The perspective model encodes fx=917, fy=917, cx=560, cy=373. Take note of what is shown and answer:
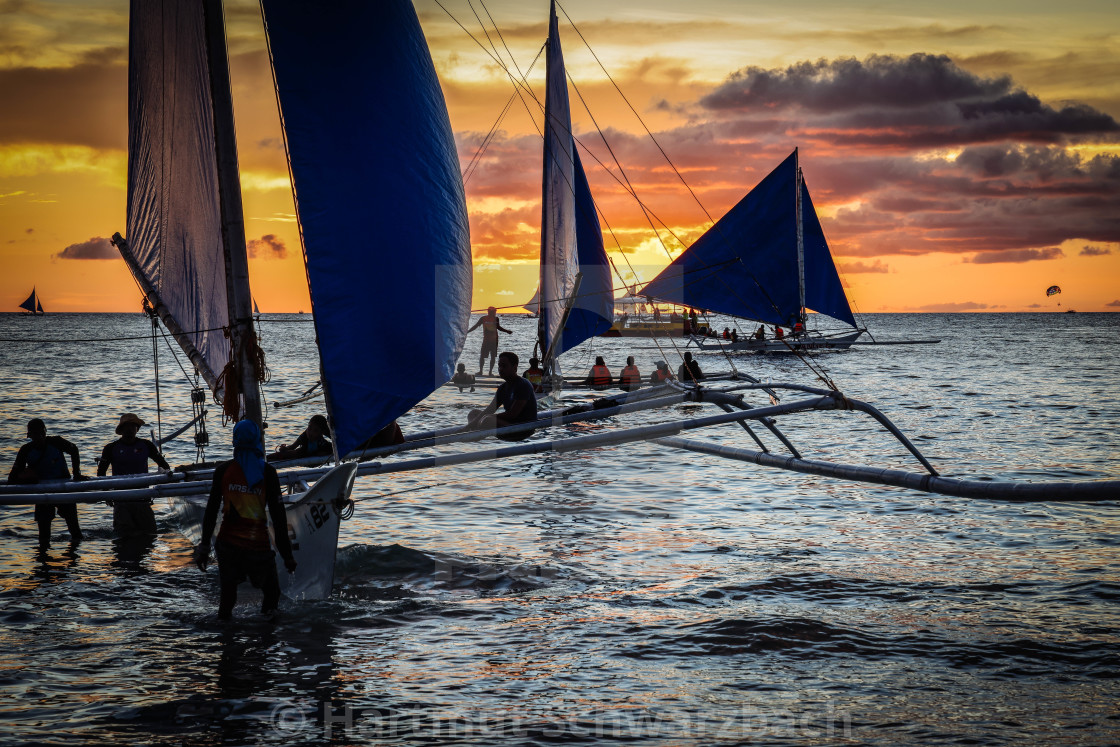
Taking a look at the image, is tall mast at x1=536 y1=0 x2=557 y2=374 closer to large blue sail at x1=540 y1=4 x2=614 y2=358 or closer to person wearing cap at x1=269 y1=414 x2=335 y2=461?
large blue sail at x1=540 y1=4 x2=614 y2=358

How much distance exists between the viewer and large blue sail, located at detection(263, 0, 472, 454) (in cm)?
955

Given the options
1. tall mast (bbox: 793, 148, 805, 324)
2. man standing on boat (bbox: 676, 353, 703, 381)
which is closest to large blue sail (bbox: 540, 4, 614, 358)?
man standing on boat (bbox: 676, 353, 703, 381)

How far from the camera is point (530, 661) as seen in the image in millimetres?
9086

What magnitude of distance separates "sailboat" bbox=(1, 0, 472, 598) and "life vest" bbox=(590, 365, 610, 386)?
14902 millimetres

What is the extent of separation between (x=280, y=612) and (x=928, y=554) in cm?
916

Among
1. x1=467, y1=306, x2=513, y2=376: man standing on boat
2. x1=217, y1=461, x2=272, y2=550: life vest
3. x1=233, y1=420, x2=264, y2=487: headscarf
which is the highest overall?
x1=467, y1=306, x2=513, y2=376: man standing on boat

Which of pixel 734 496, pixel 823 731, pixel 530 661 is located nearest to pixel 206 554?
pixel 530 661

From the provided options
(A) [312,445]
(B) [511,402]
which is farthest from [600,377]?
(A) [312,445]

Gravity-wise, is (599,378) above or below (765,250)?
below

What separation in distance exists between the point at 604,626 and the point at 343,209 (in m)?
5.31

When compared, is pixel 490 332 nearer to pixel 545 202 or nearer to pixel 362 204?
pixel 545 202

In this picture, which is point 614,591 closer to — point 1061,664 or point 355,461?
point 355,461

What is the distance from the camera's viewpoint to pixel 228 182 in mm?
10367

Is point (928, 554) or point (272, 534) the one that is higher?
point (272, 534)
